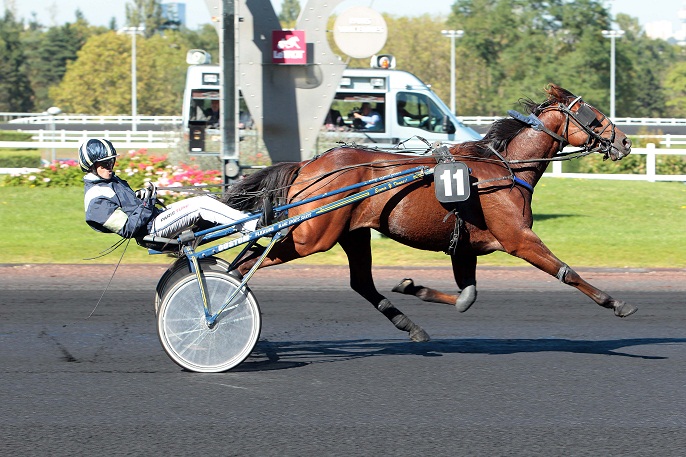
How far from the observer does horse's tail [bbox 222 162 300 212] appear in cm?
688

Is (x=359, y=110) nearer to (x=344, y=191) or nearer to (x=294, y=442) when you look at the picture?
(x=344, y=191)

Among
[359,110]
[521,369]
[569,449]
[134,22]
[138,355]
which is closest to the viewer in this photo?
[569,449]

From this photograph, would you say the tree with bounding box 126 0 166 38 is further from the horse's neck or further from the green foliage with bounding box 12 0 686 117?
the horse's neck

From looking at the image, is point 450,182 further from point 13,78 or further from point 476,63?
point 13,78

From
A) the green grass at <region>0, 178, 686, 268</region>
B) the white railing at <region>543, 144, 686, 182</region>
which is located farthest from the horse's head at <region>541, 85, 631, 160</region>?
the white railing at <region>543, 144, 686, 182</region>

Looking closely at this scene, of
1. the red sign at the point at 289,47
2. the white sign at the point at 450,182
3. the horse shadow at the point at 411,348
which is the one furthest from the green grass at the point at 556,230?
the white sign at the point at 450,182

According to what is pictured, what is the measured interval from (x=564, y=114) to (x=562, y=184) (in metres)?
13.6

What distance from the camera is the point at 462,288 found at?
7145 millimetres

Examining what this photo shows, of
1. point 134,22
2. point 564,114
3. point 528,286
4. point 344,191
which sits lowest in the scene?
point 528,286

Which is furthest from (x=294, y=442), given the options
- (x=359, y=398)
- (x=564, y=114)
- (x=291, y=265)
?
(x=291, y=265)

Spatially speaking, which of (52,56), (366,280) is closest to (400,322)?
(366,280)

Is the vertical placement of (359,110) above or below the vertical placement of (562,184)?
above

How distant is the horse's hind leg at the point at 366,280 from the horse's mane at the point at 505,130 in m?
1.00

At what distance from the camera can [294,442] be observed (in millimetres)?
4938
